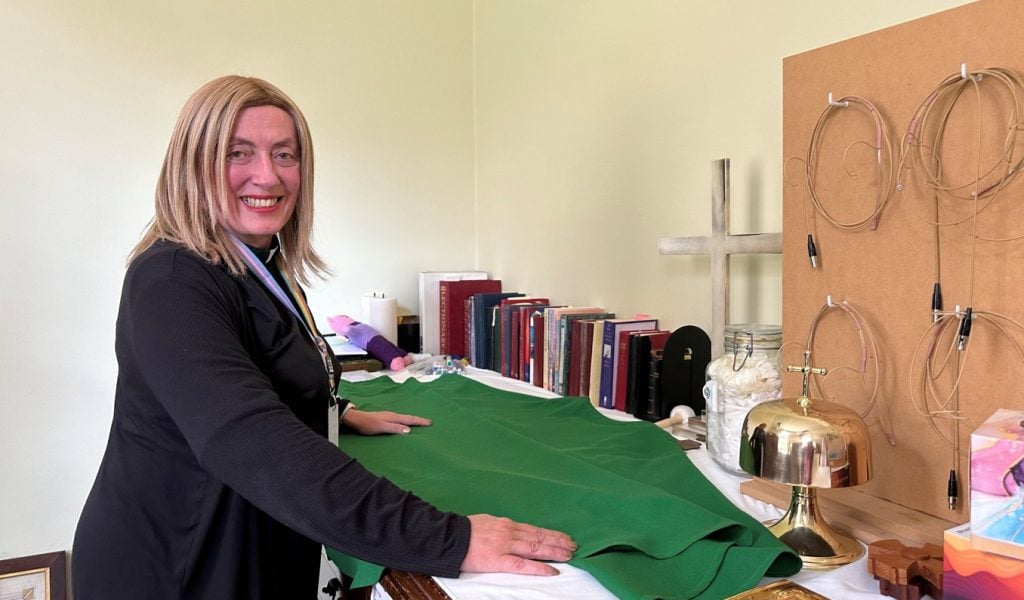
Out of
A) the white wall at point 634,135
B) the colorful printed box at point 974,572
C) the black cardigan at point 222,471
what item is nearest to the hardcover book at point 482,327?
the white wall at point 634,135

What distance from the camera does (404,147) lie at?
2713 mm

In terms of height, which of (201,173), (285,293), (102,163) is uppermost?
(102,163)

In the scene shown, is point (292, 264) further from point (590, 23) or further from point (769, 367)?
point (590, 23)

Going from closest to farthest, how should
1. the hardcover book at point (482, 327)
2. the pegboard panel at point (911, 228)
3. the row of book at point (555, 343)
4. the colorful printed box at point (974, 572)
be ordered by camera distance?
the colorful printed box at point (974, 572) < the pegboard panel at point (911, 228) < the row of book at point (555, 343) < the hardcover book at point (482, 327)

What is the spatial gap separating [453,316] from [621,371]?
2.93 feet

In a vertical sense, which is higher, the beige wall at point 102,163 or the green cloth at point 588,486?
the beige wall at point 102,163

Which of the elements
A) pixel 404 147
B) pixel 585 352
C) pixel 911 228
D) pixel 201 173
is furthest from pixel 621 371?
pixel 404 147

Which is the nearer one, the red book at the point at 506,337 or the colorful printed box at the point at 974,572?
the colorful printed box at the point at 974,572

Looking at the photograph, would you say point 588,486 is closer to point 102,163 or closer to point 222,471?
point 222,471

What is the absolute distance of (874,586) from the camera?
2.76 ft

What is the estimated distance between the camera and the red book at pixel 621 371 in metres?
1.68

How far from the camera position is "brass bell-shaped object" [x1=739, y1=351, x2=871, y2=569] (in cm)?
88

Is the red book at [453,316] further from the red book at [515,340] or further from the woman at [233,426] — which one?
the woman at [233,426]

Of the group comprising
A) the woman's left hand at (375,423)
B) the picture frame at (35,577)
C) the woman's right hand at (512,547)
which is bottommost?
the picture frame at (35,577)
